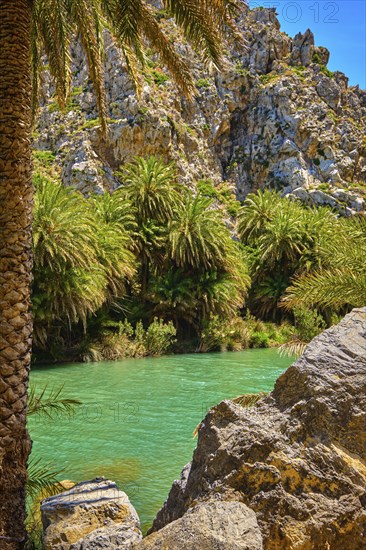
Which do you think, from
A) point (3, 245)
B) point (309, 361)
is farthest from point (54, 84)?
point (309, 361)

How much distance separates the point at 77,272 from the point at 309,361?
16.8m

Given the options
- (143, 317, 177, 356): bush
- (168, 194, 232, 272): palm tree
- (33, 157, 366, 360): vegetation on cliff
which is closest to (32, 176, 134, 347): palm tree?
(33, 157, 366, 360): vegetation on cliff

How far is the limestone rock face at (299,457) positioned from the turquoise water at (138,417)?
2.67m

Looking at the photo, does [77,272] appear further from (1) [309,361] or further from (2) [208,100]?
(2) [208,100]

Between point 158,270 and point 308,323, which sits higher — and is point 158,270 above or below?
above

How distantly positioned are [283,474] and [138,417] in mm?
8416

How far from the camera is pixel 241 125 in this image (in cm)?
5684

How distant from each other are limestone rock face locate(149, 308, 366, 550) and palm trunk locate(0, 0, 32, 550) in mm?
1309

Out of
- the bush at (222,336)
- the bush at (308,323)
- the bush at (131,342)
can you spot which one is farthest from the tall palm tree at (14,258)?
the bush at (222,336)

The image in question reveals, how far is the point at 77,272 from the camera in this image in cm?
1944

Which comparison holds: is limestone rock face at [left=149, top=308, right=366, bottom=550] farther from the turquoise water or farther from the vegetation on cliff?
Answer: the vegetation on cliff

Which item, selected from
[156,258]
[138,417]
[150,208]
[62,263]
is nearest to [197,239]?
[156,258]

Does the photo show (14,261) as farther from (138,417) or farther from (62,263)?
(62,263)

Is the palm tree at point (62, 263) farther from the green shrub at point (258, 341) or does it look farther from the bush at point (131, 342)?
the green shrub at point (258, 341)
